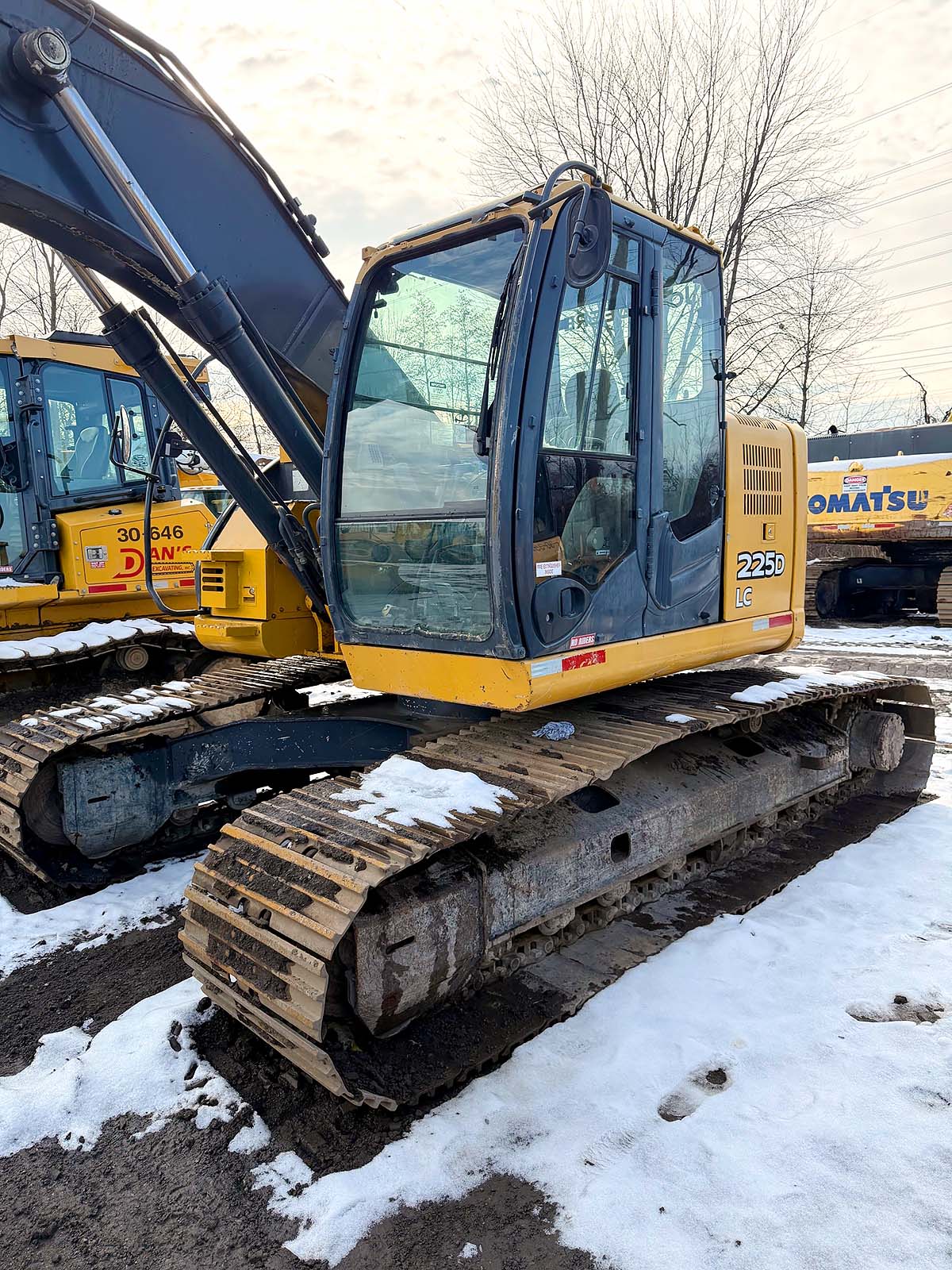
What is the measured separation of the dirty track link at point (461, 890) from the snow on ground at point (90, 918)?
1.27 metres

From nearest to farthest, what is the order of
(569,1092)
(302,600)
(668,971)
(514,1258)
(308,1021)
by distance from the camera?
(514,1258), (308,1021), (569,1092), (668,971), (302,600)

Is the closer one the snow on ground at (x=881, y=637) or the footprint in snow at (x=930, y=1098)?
the footprint in snow at (x=930, y=1098)

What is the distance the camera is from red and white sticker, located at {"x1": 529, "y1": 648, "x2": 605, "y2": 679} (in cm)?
322

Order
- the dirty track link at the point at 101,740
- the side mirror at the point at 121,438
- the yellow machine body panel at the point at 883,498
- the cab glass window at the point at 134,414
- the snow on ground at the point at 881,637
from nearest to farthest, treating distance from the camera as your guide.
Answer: the dirty track link at the point at 101,740
the side mirror at the point at 121,438
the cab glass window at the point at 134,414
the snow on ground at the point at 881,637
the yellow machine body panel at the point at 883,498

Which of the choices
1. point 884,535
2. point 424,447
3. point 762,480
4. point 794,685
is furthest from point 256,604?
point 884,535

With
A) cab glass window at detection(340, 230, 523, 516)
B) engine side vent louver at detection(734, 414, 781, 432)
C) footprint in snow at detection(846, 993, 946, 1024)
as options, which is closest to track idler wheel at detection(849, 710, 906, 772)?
engine side vent louver at detection(734, 414, 781, 432)

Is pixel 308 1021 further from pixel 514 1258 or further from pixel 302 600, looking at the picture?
pixel 302 600

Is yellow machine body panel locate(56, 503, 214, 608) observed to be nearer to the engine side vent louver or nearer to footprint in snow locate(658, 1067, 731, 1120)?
the engine side vent louver

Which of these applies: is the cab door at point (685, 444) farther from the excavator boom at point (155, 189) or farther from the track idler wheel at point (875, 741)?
the track idler wheel at point (875, 741)

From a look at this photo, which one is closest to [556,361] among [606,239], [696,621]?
[606,239]

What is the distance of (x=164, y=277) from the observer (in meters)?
3.86

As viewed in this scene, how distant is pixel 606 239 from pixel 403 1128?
3.02m

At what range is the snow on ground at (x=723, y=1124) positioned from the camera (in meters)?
2.32

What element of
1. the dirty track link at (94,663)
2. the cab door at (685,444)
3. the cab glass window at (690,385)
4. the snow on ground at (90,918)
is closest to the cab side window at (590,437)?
the cab door at (685,444)
